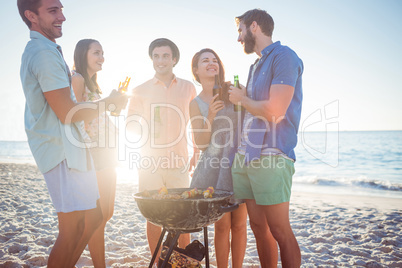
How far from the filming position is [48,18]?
74.7 inches

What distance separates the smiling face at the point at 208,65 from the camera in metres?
3.14

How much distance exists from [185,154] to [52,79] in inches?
78.2

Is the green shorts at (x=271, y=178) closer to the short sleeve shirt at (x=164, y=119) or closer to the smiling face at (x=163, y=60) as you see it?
the short sleeve shirt at (x=164, y=119)

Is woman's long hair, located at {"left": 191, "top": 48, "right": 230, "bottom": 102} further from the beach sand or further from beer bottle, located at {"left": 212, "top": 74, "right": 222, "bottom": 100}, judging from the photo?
the beach sand

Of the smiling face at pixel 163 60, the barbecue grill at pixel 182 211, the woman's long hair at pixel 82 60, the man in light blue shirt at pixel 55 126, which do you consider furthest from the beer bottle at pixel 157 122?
the man in light blue shirt at pixel 55 126

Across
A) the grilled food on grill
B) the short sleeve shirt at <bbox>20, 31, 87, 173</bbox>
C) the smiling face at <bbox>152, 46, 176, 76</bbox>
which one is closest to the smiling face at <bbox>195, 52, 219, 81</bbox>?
the smiling face at <bbox>152, 46, 176, 76</bbox>

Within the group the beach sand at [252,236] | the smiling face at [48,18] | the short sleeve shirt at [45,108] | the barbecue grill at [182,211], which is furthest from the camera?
the beach sand at [252,236]

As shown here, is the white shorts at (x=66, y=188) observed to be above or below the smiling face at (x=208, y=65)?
below

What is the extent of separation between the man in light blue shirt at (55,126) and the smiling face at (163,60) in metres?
1.61

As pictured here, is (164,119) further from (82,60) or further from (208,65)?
(82,60)

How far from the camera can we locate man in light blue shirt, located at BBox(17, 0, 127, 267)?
1747 millimetres

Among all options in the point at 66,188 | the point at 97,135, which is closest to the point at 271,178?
the point at 66,188

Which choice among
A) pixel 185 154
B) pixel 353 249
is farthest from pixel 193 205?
pixel 353 249

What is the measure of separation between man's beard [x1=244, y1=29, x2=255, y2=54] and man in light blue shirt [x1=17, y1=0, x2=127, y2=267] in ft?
4.67
